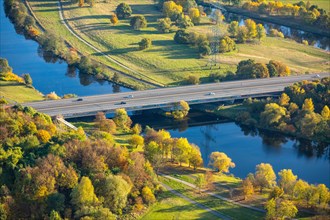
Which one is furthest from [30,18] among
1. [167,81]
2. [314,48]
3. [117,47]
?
[314,48]

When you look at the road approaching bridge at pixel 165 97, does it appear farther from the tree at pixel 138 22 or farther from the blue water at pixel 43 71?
the tree at pixel 138 22

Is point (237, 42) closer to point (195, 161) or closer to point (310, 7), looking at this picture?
point (310, 7)

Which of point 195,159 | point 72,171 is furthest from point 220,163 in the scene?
point 72,171

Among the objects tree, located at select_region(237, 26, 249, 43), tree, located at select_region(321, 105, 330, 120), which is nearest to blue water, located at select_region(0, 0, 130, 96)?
tree, located at select_region(321, 105, 330, 120)

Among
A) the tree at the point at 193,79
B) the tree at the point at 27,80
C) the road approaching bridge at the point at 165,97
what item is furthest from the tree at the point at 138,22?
the tree at the point at 27,80

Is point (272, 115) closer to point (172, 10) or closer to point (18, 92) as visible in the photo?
point (18, 92)

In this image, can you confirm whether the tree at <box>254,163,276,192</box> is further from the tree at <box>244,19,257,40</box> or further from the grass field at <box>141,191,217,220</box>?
the tree at <box>244,19,257,40</box>
